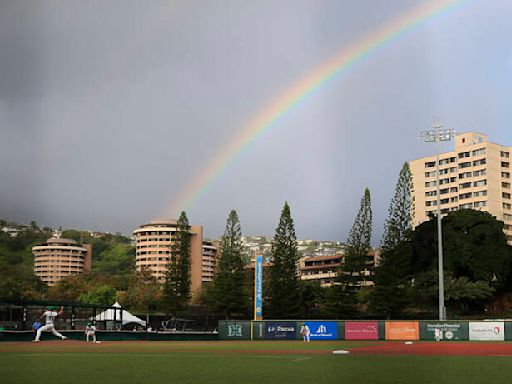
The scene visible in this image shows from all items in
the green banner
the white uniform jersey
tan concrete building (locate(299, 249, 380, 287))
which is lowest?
the green banner

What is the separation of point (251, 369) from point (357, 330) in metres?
33.6

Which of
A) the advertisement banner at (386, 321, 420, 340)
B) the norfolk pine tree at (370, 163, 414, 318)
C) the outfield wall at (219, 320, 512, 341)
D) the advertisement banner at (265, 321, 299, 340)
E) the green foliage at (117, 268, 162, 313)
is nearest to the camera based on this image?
the outfield wall at (219, 320, 512, 341)

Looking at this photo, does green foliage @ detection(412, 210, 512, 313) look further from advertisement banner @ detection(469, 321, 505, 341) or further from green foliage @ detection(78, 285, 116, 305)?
green foliage @ detection(78, 285, 116, 305)

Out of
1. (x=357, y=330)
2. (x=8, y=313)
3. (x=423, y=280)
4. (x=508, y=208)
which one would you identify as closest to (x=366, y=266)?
(x=423, y=280)

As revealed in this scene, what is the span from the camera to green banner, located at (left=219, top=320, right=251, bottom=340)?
5359cm

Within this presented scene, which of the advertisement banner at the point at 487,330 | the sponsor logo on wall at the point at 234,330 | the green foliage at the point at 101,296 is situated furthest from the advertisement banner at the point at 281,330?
the green foliage at the point at 101,296

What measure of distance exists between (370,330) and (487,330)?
27.0ft

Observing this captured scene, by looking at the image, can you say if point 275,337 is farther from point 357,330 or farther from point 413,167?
point 413,167

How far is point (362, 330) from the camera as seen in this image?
50.8 meters

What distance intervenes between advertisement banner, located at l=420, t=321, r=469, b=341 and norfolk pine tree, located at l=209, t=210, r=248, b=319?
1392 inches

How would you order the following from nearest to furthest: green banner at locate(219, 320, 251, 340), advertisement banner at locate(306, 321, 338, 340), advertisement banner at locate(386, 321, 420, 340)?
advertisement banner at locate(386, 321, 420, 340) < advertisement banner at locate(306, 321, 338, 340) < green banner at locate(219, 320, 251, 340)

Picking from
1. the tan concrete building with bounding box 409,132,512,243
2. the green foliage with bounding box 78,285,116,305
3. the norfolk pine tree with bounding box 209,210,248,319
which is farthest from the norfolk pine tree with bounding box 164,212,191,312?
the tan concrete building with bounding box 409,132,512,243

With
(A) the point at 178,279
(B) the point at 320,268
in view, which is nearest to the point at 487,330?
(A) the point at 178,279

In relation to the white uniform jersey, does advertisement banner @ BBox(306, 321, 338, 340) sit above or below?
below
